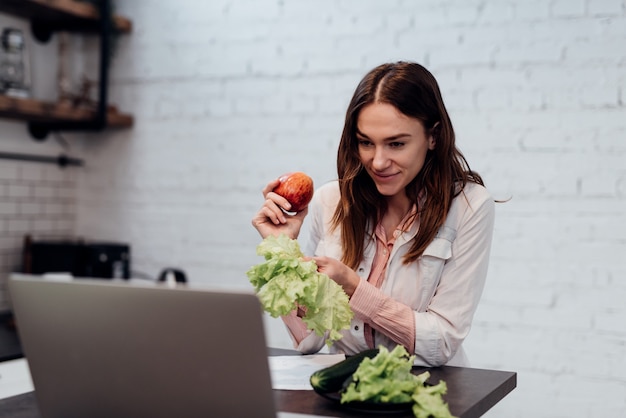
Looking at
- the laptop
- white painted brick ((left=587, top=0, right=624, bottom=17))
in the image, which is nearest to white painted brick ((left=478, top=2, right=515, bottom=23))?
white painted brick ((left=587, top=0, right=624, bottom=17))

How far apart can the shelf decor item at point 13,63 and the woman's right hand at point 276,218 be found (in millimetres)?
2126

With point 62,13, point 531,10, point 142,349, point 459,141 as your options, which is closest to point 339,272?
point 142,349

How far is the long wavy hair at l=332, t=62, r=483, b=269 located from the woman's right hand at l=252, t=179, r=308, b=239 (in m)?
0.18

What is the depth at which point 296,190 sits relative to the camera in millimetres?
1950

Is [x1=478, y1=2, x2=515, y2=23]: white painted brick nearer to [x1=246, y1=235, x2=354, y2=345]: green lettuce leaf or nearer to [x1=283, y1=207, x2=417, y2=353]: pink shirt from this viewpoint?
[x1=283, y1=207, x2=417, y2=353]: pink shirt

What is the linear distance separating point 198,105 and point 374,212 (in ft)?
6.93

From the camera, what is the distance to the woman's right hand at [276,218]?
77.0 inches

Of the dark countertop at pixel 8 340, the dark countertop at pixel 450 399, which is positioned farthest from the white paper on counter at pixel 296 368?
the dark countertop at pixel 8 340

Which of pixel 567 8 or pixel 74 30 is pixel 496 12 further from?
pixel 74 30

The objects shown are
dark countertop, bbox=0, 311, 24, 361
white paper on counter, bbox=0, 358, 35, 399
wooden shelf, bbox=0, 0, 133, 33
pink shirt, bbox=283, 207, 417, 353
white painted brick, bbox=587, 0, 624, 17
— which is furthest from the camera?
wooden shelf, bbox=0, 0, 133, 33

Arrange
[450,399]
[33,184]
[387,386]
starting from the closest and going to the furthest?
[387,386]
[450,399]
[33,184]

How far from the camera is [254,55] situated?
12.9ft

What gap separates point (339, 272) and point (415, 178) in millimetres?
467

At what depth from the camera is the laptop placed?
3.63 ft
